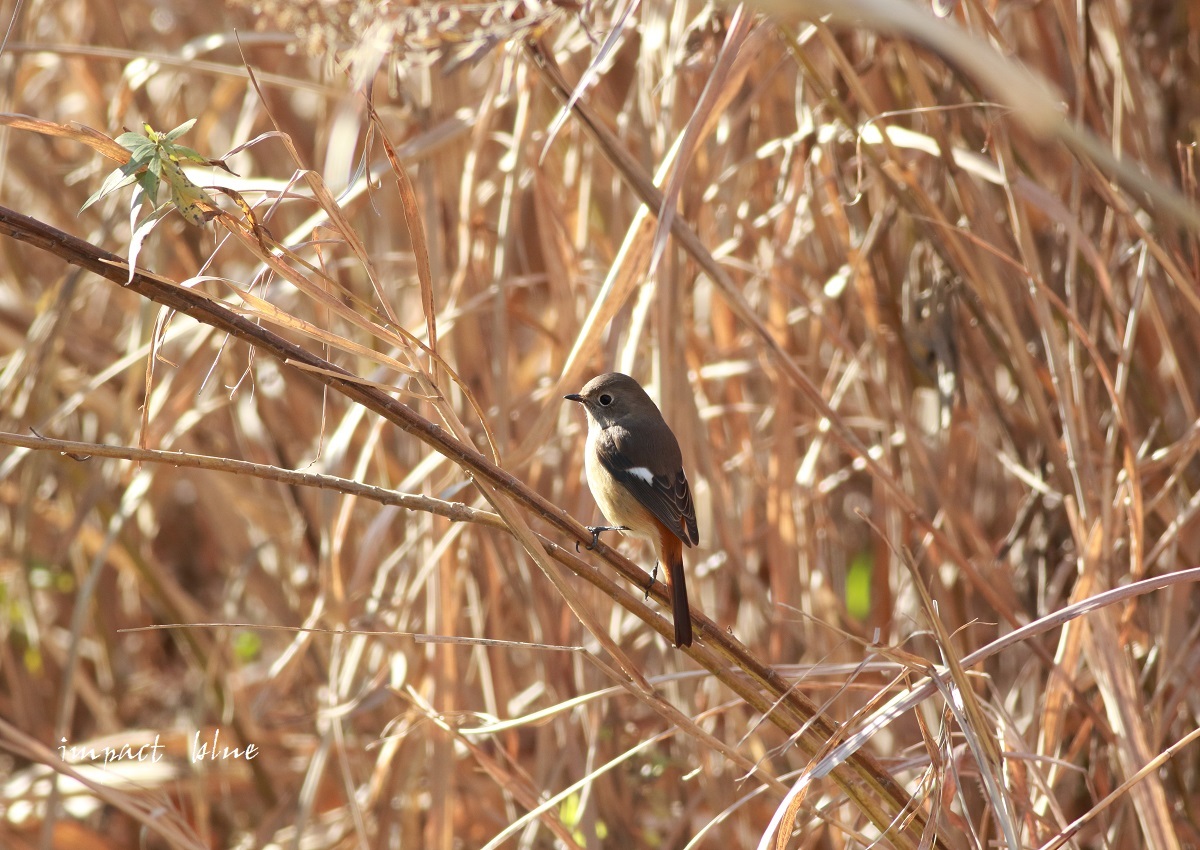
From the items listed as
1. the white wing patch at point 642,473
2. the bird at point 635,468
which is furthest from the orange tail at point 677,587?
the white wing patch at point 642,473

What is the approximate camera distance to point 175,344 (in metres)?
3.49

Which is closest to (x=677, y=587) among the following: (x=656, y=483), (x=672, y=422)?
(x=672, y=422)

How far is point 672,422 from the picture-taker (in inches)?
102

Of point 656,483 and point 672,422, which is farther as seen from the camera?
point 656,483

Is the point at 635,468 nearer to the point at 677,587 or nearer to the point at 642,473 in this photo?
the point at 642,473

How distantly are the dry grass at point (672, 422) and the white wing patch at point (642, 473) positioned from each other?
0.45ft

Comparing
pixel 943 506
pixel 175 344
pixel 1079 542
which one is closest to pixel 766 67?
pixel 943 506

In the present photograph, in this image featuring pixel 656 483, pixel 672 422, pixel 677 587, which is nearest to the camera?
pixel 677 587

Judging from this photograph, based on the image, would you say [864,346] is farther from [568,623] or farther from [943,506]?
[568,623]

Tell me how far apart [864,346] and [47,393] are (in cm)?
246

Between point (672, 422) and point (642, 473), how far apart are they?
0.35m

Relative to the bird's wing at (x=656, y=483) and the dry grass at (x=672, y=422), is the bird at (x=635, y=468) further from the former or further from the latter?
the dry grass at (x=672, y=422)

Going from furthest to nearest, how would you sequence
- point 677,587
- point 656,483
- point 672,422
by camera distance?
point 656,483 → point 672,422 → point 677,587

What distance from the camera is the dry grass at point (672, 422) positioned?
2.01 meters
